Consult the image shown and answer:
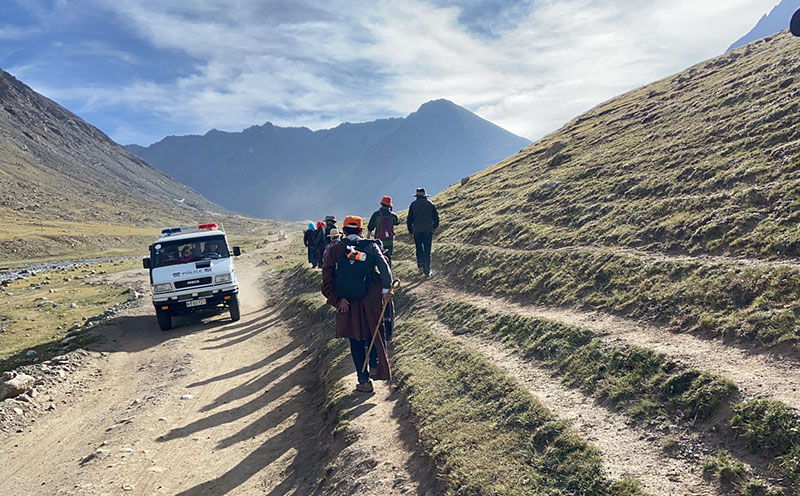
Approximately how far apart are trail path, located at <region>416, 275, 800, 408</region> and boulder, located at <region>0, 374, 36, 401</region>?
10885mm

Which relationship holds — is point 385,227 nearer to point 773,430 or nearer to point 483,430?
point 483,430

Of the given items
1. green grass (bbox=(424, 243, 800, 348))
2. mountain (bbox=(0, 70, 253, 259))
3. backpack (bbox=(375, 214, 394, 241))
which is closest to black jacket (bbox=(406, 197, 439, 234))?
backpack (bbox=(375, 214, 394, 241))

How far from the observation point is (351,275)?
754 centimetres

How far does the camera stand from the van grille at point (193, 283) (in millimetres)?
14312

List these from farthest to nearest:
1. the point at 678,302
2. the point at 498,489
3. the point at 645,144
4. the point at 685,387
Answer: the point at 645,144, the point at 678,302, the point at 685,387, the point at 498,489

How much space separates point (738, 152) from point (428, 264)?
9.77m

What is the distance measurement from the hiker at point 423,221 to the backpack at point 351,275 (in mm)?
6220

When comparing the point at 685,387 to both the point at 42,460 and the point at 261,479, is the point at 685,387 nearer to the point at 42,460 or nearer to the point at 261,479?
the point at 261,479

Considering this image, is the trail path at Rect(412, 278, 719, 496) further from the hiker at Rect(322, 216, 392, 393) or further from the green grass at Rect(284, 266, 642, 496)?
the hiker at Rect(322, 216, 392, 393)

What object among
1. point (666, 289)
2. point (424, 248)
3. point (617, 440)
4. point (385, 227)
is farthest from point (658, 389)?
point (385, 227)

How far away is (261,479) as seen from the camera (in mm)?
6512

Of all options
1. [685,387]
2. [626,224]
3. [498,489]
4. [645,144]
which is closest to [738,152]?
[626,224]

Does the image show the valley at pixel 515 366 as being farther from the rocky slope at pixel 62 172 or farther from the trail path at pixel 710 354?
the rocky slope at pixel 62 172

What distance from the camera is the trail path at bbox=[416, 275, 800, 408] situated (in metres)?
4.51
